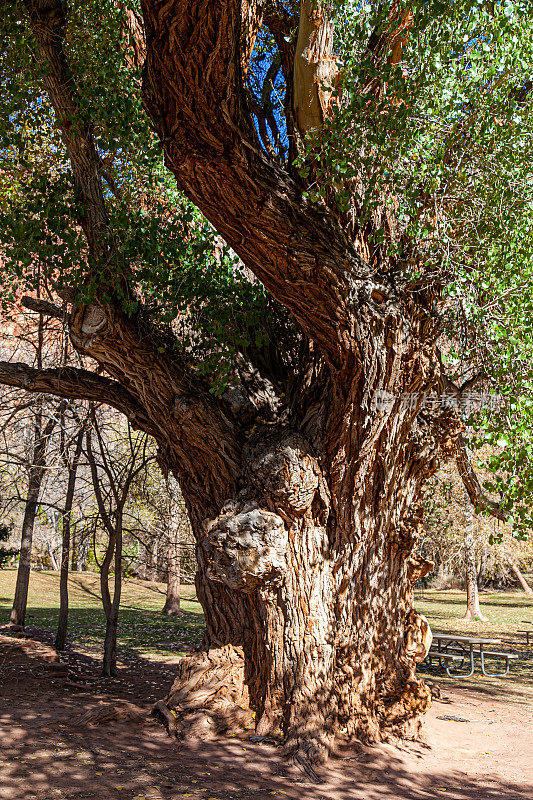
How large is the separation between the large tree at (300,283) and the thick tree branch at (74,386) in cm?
3

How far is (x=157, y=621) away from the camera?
647 inches

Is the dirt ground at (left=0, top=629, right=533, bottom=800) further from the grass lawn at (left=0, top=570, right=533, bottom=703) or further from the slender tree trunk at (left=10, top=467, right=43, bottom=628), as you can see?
the slender tree trunk at (left=10, top=467, right=43, bottom=628)

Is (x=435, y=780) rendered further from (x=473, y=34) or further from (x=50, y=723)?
(x=473, y=34)

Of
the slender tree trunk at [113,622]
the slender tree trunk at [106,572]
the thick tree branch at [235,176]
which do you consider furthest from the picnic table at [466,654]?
the thick tree branch at [235,176]

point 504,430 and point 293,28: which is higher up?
point 293,28

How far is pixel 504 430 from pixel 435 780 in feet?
10.5

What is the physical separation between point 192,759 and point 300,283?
4355 mm

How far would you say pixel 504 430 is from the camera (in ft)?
18.2

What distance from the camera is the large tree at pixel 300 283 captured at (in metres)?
5.11

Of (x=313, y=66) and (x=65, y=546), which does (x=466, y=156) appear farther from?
(x=65, y=546)

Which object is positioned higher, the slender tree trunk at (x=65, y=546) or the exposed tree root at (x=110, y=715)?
the slender tree trunk at (x=65, y=546)

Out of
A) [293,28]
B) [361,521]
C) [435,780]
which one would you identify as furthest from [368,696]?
[293,28]

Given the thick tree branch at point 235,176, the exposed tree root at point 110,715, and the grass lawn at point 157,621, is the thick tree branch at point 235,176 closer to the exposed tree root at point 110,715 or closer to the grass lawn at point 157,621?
the exposed tree root at point 110,715

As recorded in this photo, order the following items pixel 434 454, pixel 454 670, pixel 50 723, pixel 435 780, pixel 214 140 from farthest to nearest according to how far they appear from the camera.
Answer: pixel 454 670
pixel 434 454
pixel 50 723
pixel 435 780
pixel 214 140
